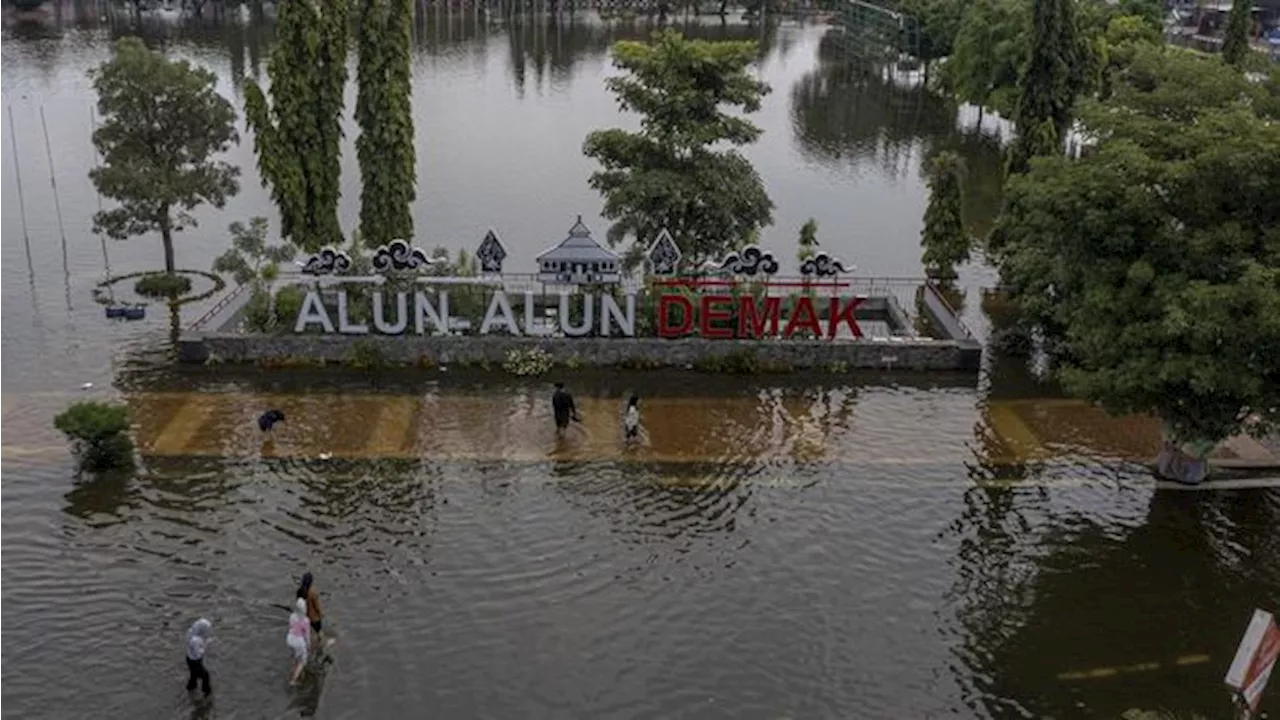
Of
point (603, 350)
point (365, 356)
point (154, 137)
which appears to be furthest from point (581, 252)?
point (154, 137)

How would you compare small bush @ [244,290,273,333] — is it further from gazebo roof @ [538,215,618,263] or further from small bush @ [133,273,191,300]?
gazebo roof @ [538,215,618,263]

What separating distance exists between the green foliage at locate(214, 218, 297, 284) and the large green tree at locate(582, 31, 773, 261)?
1006cm

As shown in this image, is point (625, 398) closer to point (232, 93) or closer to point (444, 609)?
point (444, 609)

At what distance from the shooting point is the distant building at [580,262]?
3484 cm

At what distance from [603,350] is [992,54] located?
45451 millimetres

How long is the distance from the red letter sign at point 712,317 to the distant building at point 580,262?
2.73 meters

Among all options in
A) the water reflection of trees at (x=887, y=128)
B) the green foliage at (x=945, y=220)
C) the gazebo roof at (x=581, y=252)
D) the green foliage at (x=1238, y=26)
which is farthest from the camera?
the water reflection of trees at (x=887, y=128)

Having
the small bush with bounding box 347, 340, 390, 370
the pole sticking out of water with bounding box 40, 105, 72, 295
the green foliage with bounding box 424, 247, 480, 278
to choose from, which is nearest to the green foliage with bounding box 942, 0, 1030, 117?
the green foliage with bounding box 424, 247, 480, 278

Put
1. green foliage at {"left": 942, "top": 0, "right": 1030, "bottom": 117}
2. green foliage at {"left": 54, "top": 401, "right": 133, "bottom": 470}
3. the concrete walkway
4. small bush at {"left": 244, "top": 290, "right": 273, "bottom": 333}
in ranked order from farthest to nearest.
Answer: green foliage at {"left": 942, "top": 0, "right": 1030, "bottom": 117}
small bush at {"left": 244, "top": 290, "right": 273, "bottom": 333}
the concrete walkway
green foliage at {"left": 54, "top": 401, "right": 133, "bottom": 470}

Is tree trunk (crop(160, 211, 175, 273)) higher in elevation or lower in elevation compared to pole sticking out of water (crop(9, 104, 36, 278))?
higher

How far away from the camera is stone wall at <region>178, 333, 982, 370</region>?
34.5 meters

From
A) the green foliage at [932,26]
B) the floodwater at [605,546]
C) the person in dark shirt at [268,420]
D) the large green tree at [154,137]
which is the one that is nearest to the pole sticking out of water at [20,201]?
the floodwater at [605,546]

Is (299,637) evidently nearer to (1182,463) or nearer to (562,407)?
(562,407)

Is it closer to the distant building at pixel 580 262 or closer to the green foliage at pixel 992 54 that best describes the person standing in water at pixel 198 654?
the distant building at pixel 580 262
